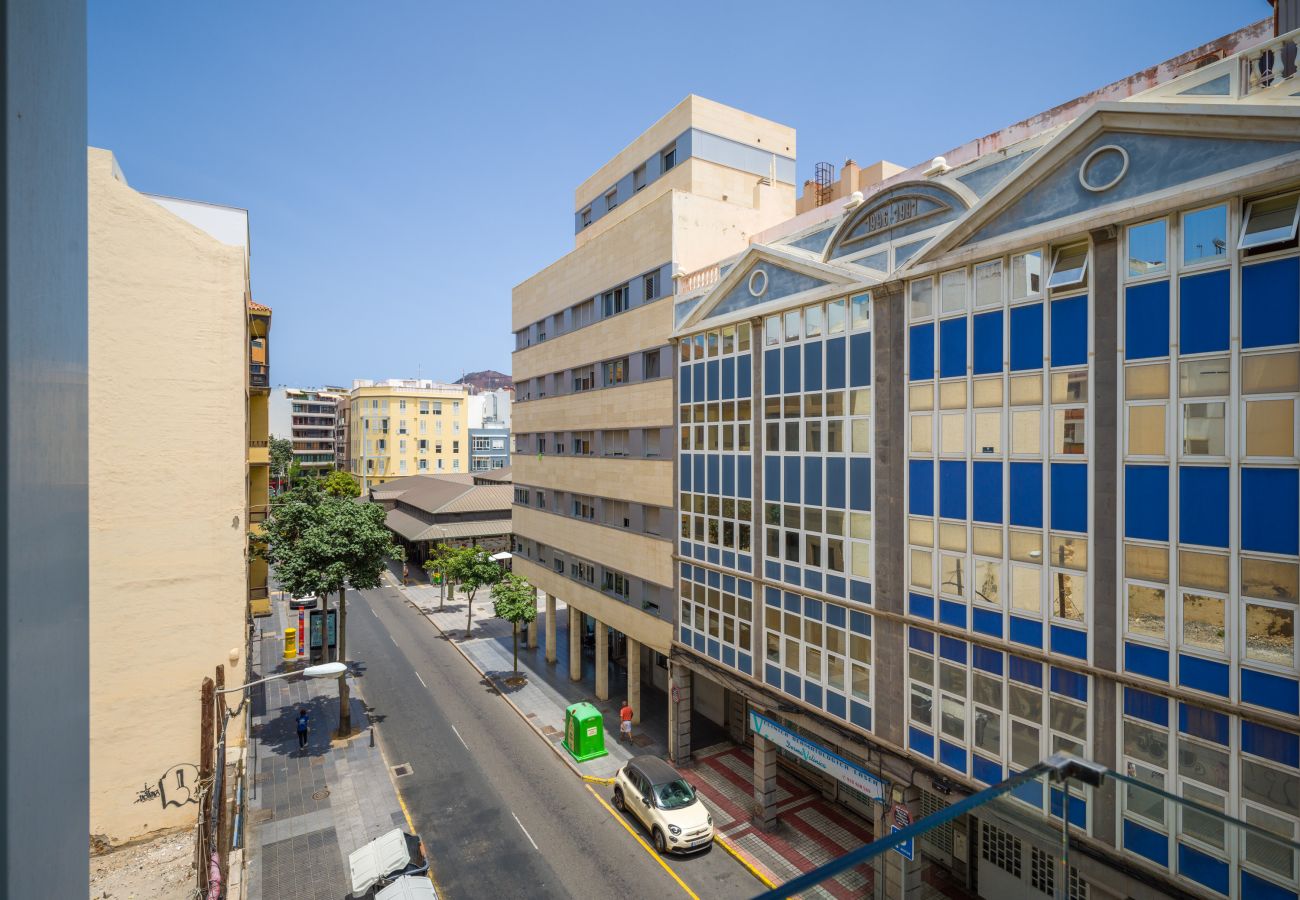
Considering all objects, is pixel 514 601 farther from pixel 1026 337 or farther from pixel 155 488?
pixel 1026 337

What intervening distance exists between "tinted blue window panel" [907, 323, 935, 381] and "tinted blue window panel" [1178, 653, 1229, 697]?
7.20 metres

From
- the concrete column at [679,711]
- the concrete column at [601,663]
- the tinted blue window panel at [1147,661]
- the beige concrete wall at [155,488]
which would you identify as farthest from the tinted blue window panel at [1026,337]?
the concrete column at [601,663]

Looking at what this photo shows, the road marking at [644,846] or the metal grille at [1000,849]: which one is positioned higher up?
the metal grille at [1000,849]

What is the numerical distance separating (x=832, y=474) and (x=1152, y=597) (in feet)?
25.3

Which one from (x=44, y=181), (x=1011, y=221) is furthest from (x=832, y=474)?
(x=44, y=181)

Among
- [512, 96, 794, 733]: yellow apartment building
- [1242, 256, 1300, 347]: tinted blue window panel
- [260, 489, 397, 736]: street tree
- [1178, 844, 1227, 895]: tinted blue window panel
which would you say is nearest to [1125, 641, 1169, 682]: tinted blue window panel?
[1178, 844, 1227, 895]: tinted blue window panel

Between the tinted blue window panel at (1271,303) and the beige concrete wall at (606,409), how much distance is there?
54.6 feet

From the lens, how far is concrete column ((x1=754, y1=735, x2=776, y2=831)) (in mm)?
21469

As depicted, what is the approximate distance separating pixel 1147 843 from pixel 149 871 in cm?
2302

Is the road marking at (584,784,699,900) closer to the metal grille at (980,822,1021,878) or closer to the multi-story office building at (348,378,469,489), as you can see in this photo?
the metal grille at (980,822,1021,878)

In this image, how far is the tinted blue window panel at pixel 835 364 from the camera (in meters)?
18.2

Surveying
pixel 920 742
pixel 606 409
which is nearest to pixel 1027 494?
pixel 920 742

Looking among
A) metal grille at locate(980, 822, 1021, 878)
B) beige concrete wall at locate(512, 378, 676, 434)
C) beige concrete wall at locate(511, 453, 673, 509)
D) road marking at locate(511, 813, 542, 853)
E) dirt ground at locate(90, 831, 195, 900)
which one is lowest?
road marking at locate(511, 813, 542, 853)

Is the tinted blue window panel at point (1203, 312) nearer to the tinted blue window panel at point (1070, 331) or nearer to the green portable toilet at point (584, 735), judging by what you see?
the tinted blue window panel at point (1070, 331)
